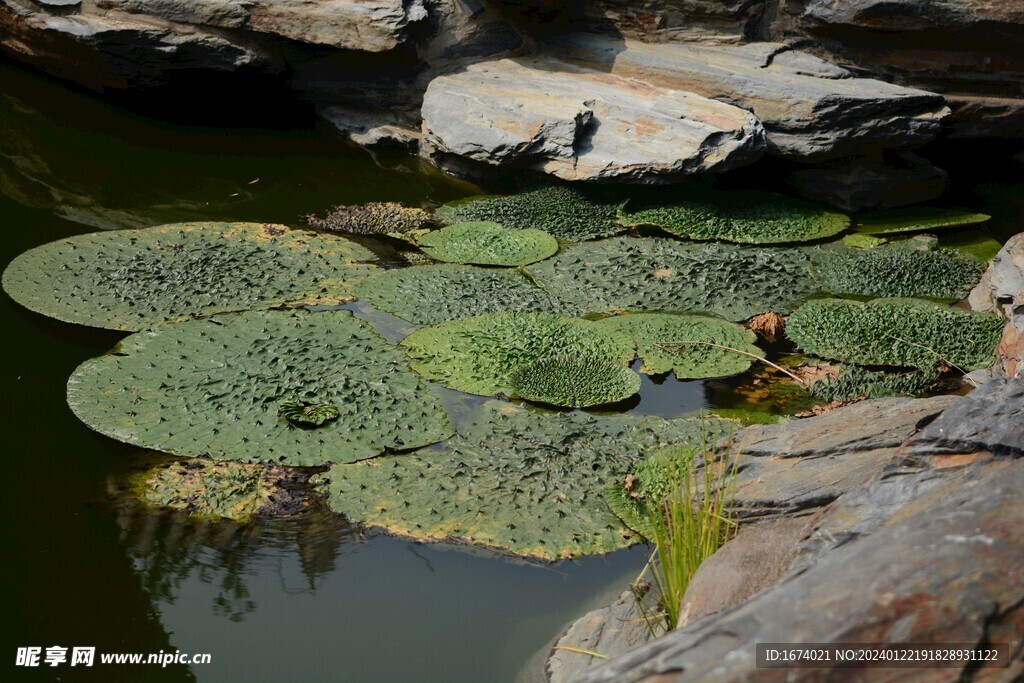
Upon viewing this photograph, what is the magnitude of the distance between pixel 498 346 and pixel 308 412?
108 centimetres

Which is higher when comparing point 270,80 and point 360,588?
point 270,80

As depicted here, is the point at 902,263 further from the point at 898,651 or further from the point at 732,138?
the point at 898,651

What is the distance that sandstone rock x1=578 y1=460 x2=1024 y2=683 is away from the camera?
5.87 feet

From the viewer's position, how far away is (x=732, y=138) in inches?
249

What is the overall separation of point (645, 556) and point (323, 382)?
178 centimetres

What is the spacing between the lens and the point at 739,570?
2.64 meters

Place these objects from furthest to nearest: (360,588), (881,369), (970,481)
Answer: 1. (881,369)
2. (360,588)
3. (970,481)

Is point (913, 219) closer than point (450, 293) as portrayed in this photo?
No

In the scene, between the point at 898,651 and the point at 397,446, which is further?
the point at 397,446

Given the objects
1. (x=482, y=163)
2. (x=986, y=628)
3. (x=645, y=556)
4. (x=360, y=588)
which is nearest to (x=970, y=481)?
(x=986, y=628)

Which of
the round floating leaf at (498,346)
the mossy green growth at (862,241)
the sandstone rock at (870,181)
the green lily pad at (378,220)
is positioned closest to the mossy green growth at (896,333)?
the mossy green growth at (862,241)

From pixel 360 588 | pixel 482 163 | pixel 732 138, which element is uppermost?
pixel 732 138

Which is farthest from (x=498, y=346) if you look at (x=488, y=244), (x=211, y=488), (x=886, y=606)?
(x=886, y=606)

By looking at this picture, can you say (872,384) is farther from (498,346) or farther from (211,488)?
(211,488)
